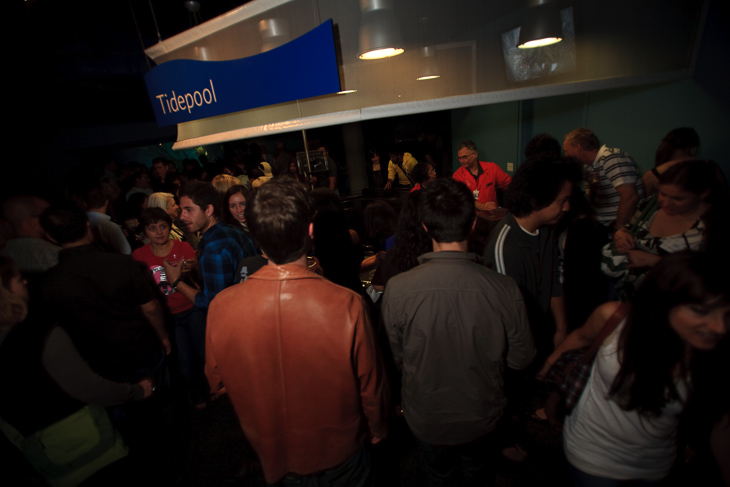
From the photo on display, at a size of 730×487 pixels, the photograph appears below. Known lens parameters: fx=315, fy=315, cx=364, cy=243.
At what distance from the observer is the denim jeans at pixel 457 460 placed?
1.49 m

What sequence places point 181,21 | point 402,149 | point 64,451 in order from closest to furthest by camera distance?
point 64,451
point 181,21
point 402,149

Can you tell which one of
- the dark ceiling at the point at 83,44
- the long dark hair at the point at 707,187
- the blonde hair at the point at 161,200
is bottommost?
the long dark hair at the point at 707,187

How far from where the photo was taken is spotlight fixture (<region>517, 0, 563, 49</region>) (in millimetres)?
1638

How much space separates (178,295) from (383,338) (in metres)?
1.83

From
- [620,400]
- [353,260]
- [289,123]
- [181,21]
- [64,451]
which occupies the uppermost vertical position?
[181,21]

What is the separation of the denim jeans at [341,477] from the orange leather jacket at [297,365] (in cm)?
8

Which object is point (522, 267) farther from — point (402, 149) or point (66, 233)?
point (402, 149)

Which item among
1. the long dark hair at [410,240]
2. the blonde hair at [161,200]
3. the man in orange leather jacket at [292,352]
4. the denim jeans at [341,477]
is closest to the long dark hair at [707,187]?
the long dark hair at [410,240]

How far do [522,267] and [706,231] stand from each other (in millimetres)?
1010

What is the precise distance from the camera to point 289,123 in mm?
2193

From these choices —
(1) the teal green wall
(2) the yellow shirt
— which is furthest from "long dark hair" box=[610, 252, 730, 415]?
(2) the yellow shirt

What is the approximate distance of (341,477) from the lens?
1.34 metres

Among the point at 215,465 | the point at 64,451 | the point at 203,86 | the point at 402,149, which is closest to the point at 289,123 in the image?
the point at 203,86

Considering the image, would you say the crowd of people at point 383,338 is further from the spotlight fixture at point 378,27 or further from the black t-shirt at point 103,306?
the spotlight fixture at point 378,27
